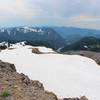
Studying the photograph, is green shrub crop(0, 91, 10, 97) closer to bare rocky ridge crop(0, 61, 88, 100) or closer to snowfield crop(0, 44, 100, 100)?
bare rocky ridge crop(0, 61, 88, 100)

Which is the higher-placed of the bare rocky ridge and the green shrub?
the green shrub

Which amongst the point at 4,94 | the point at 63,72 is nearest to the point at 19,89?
the point at 4,94

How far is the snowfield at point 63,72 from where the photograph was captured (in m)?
25.7

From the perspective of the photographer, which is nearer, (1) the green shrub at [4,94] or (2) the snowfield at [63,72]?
(1) the green shrub at [4,94]

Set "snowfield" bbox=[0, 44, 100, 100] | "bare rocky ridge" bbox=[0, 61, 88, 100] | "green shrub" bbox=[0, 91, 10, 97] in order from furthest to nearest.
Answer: "snowfield" bbox=[0, 44, 100, 100], "bare rocky ridge" bbox=[0, 61, 88, 100], "green shrub" bbox=[0, 91, 10, 97]

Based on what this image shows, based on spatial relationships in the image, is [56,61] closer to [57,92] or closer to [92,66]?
[92,66]

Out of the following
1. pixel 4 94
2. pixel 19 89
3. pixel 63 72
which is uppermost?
pixel 4 94

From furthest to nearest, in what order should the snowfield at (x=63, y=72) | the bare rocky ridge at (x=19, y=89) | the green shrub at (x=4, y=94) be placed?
the snowfield at (x=63, y=72) → the bare rocky ridge at (x=19, y=89) → the green shrub at (x=4, y=94)

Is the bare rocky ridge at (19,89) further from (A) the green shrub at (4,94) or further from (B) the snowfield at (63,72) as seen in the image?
(B) the snowfield at (63,72)

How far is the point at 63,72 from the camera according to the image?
31297mm

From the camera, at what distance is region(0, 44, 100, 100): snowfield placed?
2573 cm

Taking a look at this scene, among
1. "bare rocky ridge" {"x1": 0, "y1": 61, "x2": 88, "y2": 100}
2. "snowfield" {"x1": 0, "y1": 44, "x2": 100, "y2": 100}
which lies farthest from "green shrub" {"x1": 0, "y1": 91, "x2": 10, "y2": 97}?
"snowfield" {"x1": 0, "y1": 44, "x2": 100, "y2": 100}

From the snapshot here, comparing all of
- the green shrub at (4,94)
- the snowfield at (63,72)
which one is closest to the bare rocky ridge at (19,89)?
the green shrub at (4,94)

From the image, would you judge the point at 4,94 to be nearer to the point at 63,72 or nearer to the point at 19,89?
the point at 19,89
